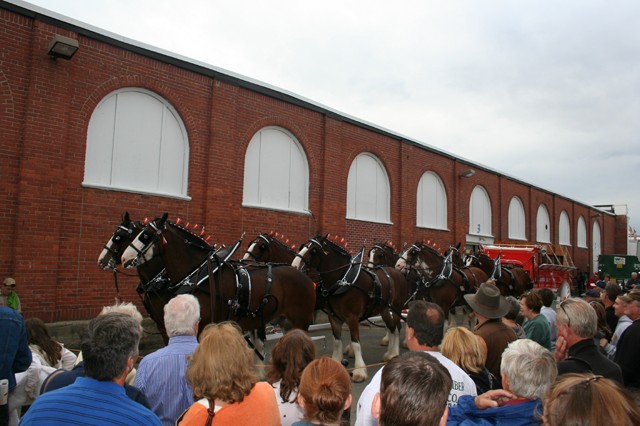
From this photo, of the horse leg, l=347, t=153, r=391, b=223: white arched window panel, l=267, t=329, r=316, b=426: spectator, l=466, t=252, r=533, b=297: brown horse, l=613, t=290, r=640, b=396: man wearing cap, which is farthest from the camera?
l=347, t=153, r=391, b=223: white arched window panel

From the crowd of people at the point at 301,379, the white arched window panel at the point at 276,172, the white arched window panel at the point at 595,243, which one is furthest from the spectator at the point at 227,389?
the white arched window panel at the point at 595,243

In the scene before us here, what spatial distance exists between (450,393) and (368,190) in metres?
14.2

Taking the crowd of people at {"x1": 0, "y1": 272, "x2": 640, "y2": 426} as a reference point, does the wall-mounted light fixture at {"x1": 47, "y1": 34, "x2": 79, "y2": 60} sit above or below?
above

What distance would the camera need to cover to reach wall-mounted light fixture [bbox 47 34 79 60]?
A: 8766 mm

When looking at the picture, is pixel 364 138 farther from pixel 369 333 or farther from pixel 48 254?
pixel 48 254

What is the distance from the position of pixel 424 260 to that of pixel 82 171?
7832 mm

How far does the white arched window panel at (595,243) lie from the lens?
3728 centimetres

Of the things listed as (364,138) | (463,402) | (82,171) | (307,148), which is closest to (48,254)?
(82,171)

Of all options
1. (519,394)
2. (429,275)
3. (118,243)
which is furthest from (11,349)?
(429,275)

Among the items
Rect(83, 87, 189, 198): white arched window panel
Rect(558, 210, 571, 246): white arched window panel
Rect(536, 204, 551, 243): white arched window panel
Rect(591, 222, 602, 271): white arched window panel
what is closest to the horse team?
Rect(83, 87, 189, 198): white arched window panel

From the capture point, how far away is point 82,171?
9.57 metres

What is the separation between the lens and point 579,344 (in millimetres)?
3447

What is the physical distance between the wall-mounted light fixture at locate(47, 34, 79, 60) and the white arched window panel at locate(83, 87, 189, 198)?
1221mm

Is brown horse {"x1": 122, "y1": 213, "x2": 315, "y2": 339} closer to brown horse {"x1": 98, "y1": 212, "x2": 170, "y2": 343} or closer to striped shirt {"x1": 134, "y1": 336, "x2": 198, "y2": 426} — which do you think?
brown horse {"x1": 98, "y1": 212, "x2": 170, "y2": 343}
